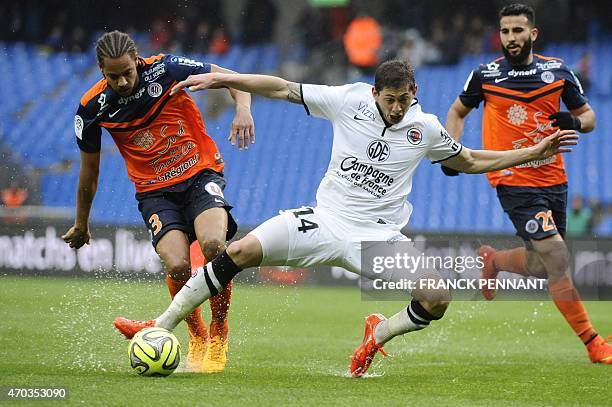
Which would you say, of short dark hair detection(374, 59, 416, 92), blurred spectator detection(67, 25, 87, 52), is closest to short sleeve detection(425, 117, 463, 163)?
short dark hair detection(374, 59, 416, 92)

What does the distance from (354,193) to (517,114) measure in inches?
101

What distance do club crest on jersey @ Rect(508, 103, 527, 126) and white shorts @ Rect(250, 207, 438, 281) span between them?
7.92 ft

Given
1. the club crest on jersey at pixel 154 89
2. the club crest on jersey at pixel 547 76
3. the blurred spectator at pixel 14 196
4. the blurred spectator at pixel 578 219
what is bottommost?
the blurred spectator at pixel 578 219

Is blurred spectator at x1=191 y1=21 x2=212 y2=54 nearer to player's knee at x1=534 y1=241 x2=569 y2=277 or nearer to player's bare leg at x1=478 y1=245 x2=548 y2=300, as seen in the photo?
player's bare leg at x1=478 y1=245 x2=548 y2=300

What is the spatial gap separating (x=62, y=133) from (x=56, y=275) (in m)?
5.68

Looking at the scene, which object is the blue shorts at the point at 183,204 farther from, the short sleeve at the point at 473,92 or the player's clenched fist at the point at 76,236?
the short sleeve at the point at 473,92

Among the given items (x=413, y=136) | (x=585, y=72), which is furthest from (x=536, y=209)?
(x=585, y=72)

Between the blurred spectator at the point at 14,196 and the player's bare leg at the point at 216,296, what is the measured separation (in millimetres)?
11445

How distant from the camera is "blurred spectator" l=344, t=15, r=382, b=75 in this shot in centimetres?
2103

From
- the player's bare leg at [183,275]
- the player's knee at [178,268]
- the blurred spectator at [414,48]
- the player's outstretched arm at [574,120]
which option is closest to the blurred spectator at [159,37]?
the blurred spectator at [414,48]

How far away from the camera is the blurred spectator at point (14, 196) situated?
17.4m

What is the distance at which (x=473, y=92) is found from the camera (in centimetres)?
852

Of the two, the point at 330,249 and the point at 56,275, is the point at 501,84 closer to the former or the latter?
the point at 330,249

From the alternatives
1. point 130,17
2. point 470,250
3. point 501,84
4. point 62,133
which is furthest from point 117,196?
point 501,84
